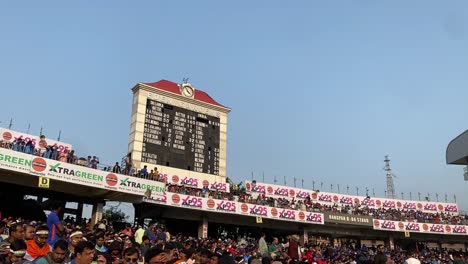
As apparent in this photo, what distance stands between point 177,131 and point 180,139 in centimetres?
56

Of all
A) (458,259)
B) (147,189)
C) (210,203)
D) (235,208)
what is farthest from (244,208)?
(458,259)

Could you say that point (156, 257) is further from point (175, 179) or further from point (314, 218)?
point (314, 218)

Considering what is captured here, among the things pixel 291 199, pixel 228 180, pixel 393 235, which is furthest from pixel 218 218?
pixel 393 235

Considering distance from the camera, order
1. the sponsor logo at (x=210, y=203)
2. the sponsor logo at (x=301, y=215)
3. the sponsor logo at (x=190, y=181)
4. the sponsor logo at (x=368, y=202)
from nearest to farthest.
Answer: the sponsor logo at (x=190, y=181) → the sponsor logo at (x=210, y=203) → the sponsor logo at (x=301, y=215) → the sponsor logo at (x=368, y=202)

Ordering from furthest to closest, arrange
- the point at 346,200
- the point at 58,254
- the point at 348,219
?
the point at 346,200 < the point at 348,219 < the point at 58,254

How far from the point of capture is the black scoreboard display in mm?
26672

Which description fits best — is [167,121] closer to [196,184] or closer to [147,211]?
[196,184]

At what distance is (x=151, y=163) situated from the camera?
26.3 metres

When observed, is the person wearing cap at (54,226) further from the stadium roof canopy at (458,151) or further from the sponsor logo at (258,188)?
the sponsor logo at (258,188)

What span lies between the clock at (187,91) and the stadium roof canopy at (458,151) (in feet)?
54.8

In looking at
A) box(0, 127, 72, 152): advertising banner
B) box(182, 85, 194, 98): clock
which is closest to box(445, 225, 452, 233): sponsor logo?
box(182, 85, 194, 98): clock

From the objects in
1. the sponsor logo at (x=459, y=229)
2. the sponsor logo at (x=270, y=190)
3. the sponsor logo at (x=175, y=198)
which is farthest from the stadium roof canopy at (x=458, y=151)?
the sponsor logo at (x=459, y=229)

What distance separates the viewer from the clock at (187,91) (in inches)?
1169

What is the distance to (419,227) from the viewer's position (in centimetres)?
3841
